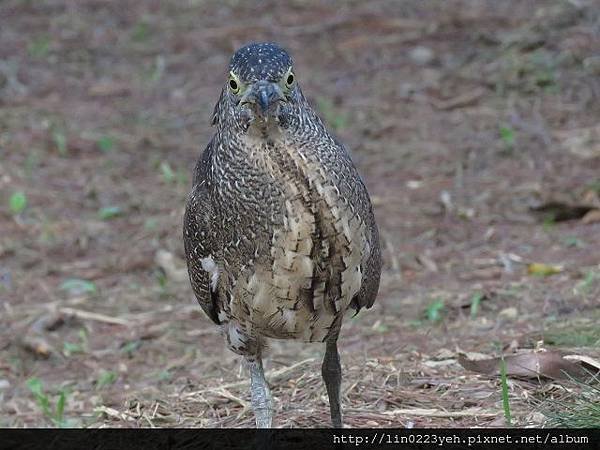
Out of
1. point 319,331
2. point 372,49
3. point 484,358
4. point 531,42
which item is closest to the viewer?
point 319,331

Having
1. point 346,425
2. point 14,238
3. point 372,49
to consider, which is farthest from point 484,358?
point 372,49

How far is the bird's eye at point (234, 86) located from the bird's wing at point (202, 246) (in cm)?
62

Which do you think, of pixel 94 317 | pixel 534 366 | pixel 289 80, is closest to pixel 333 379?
pixel 534 366

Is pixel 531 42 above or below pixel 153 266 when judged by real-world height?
above

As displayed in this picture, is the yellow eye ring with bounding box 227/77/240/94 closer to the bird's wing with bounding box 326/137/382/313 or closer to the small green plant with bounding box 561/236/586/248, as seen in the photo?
the bird's wing with bounding box 326/137/382/313

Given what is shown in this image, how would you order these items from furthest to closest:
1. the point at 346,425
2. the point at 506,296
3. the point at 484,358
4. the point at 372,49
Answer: the point at 372,49
the point at 506,296
the point at 484,358
the point at 346,425

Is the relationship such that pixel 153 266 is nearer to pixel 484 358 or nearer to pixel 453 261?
pixel 453 261

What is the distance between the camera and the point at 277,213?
499 cm

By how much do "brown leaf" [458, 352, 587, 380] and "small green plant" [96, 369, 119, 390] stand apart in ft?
9.12

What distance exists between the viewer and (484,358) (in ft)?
21.7

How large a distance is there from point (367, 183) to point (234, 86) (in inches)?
256

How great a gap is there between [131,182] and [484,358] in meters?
5.96

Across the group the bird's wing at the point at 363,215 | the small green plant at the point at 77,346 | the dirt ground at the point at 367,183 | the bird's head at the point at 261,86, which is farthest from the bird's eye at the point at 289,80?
the small green plant at the point at 77,346

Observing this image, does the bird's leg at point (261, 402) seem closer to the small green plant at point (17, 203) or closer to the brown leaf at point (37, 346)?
the brown leaf at point (37, 346)
